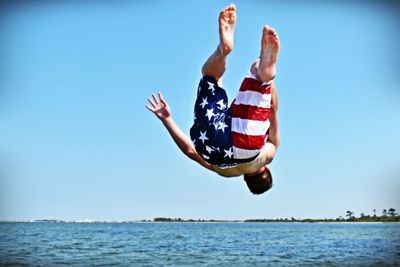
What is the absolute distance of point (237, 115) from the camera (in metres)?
2.89

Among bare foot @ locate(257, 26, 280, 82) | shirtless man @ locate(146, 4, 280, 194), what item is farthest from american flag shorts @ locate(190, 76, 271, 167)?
bare foot @ locate(257, 26, 280, 82)

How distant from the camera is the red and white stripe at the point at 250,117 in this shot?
9.21ft

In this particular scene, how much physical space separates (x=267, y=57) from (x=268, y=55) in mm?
12

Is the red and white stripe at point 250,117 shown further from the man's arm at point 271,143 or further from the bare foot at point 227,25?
the bare foot at point 227,25

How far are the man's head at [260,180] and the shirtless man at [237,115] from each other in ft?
0.04

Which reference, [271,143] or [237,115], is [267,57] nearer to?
[237,115]

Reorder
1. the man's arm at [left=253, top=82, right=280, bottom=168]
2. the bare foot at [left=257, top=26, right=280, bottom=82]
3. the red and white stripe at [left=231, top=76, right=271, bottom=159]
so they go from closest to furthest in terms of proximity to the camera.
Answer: the bare foot at [left=257, top=26, right=280, bottom=82] → the red and white stripe at [left=231, top=76, right=271, bottom=159] → the man's arm at [left=253, top=82, right=280, bottom=168]

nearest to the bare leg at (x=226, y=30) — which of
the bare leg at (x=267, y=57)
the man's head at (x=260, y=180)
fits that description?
the bare leg at (x=267, y=57)

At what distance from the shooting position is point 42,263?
15656mm

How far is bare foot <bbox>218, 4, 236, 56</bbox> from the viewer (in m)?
2.72

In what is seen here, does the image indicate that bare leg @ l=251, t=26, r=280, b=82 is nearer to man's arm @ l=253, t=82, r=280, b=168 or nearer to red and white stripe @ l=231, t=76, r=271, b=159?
red and white stripe @ l=231, t=76, r=271, b=159

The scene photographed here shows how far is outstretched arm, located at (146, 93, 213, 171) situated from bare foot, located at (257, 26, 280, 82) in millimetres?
693

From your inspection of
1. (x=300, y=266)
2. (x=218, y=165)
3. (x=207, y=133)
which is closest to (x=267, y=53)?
(x=207, y=133)

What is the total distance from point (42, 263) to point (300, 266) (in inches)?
272
